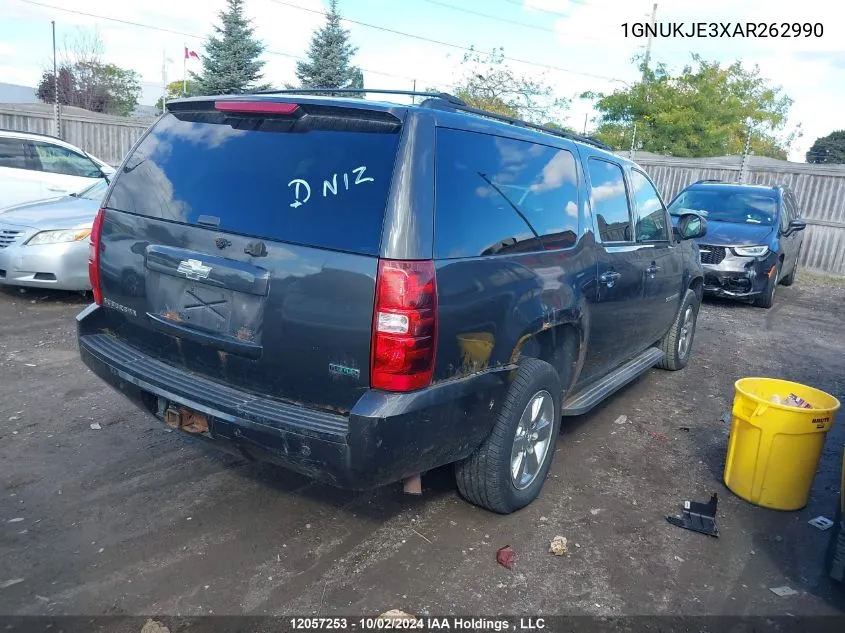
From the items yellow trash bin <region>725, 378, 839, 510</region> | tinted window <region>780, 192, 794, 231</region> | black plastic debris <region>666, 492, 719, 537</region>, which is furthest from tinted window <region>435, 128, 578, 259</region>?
tinted window <region>780, 192, 794, 231</region>

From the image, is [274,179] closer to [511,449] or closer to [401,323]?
[401,323]

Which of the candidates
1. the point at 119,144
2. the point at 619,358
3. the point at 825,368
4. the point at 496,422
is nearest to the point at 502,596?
the point at 496,422

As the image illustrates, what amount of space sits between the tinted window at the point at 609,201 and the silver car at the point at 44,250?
5.55 meters

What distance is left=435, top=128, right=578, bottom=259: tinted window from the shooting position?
288cm

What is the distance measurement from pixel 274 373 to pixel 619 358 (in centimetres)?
295

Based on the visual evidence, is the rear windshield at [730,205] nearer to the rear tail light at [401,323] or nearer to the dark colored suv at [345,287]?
the dark colored suv at [345,287]

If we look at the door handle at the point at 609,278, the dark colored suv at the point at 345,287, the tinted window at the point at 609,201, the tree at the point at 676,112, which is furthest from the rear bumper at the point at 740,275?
the tree at the point at 676,112

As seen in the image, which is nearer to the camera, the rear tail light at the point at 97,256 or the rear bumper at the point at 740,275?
the rear tail light at the point at 97,256

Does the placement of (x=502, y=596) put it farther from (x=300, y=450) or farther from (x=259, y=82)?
(x=259, y=82)

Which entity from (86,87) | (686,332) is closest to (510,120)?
(686,332)

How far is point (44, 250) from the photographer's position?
23.5 ft

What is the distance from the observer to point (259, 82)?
2975cm

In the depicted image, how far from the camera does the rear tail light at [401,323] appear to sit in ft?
8.54

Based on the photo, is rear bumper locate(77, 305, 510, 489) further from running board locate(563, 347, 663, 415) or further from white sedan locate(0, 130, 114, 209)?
white sedan locate(0, 130, 114, 209)
